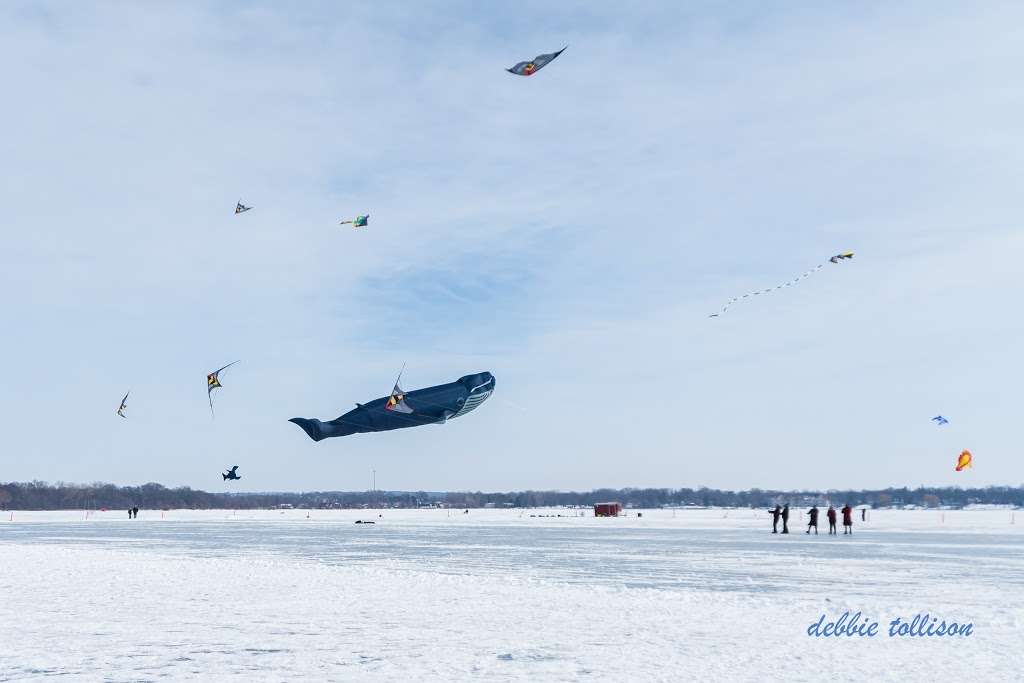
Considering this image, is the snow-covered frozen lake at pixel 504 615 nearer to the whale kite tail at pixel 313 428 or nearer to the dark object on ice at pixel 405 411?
the dark object on ice at pixel 405 411

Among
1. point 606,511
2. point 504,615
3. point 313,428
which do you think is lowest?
point 606,511

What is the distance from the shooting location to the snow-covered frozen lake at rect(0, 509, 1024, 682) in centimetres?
1152

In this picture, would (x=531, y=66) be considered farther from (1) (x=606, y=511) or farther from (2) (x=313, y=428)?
(1) (x=606, y=511)

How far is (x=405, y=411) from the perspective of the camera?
1857 inches

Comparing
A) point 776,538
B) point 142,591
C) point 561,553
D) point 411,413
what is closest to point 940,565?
point 561,553

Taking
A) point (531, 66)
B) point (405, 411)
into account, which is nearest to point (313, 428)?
point (405, 411)

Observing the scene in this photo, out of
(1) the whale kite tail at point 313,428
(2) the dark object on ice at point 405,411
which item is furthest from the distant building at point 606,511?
(1) the whale kite tail at point 313,428

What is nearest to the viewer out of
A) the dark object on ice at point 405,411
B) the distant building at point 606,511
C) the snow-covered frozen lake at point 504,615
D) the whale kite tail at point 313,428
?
the snow-covered frozen lake at point 504,615


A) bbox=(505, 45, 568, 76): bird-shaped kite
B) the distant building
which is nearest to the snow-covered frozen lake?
bbox=(505, 45, 568, 76): bird-shaped kite

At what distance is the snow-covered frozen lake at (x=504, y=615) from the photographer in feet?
37.8

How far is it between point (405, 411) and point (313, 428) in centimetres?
592

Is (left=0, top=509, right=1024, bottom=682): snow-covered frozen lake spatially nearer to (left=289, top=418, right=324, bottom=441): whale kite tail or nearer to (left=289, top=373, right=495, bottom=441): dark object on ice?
(left=289, top=373, right=495, bottom=441): dark object on ice

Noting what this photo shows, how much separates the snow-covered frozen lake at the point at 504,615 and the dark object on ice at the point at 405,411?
17.1 m

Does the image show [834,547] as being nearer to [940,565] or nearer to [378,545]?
[940,565]
